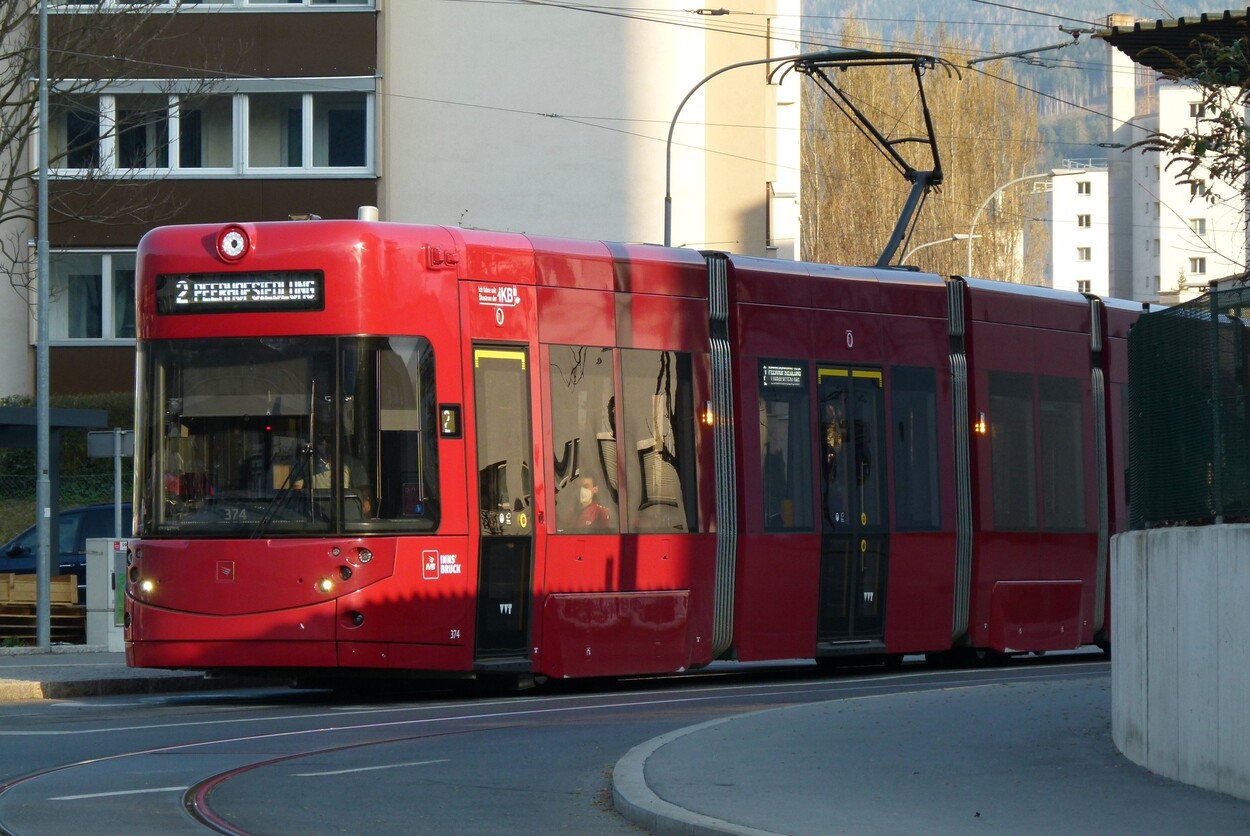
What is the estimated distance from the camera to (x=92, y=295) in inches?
1608

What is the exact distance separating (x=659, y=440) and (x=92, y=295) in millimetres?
26828

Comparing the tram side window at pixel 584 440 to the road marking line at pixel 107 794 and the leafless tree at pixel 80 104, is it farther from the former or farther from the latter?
the leafless tree at pixel 80 104

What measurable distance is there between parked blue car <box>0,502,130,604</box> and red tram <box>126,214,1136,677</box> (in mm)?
11976

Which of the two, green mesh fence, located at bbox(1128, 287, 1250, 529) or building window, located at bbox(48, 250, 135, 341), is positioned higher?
building window, located at bbox(48, 250, 135, 341)

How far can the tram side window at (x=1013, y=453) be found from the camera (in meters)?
19.6

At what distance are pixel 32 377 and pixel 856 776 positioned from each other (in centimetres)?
3279

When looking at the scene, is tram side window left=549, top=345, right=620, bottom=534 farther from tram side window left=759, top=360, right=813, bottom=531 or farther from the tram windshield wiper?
the tram windshield wiper

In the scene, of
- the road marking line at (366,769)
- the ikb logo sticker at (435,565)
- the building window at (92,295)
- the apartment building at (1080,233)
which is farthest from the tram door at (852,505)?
the apartment building at (1080,233)

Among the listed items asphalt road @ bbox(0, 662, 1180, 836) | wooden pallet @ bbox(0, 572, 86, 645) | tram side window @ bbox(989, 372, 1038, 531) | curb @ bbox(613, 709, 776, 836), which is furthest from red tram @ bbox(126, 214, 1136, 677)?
wooden pallet @ bbox(0, 572, 86, 645)

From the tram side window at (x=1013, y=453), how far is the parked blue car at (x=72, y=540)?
1247 cm

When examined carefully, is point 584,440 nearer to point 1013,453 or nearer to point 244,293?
point 244,293

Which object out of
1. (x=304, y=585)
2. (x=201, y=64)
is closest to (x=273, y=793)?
(x=304, y=585)

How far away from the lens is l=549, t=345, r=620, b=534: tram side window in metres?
15.7

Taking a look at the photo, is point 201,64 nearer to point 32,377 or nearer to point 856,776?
point 32,377
